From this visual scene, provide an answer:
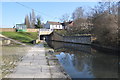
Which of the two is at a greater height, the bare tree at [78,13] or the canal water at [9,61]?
the bare tree at [78,13]

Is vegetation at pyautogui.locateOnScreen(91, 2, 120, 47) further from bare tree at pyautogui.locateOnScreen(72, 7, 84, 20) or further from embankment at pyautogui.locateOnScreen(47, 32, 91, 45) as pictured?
bare tree at pyautogui.locateOnScreen(72, 7, 84, 20)

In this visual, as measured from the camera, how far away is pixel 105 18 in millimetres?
22547

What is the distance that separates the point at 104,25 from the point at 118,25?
8.63 feet

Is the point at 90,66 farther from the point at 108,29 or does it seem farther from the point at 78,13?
the point at 78,13

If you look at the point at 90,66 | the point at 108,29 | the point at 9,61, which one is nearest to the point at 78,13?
the point at 108,29

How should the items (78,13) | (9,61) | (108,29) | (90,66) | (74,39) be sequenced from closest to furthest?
1. (9,61)
2. (90,66)
3. (108,29)
4. (74,39)
5. (78,13)

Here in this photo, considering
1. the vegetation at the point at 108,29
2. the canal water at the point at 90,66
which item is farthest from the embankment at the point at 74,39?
the canal water at the point at 90,66

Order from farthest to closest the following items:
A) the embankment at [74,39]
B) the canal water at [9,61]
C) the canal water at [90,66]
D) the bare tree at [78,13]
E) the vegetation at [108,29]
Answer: the bare tree at [78,13], the embankment at [74,39], the vegetation at [108,29], the canal water at [90,66], the canal water at [9,61]

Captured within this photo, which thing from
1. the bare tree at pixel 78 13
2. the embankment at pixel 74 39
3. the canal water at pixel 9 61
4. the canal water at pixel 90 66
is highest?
the bare tree at pixel 78 13

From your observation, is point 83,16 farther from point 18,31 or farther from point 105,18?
point 105,18

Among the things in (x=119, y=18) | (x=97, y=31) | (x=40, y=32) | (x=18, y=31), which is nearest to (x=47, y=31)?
(x=40, y=32)

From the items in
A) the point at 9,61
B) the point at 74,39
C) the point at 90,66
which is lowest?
the point at 90,66

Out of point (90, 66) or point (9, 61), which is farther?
point (90, 66)

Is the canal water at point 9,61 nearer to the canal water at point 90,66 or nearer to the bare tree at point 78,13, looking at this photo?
the canal water at point 90,66
